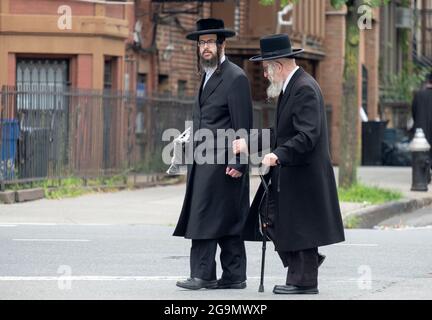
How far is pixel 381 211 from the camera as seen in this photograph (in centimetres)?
1866

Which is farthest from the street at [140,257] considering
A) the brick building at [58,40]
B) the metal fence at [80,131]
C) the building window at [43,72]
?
the brick building at [58,40]

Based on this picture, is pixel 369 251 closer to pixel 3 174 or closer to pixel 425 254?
pixel 425 254

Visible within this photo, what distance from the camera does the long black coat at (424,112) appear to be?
24297mm

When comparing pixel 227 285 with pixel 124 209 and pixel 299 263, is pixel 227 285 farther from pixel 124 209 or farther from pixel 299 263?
pixel 124 209

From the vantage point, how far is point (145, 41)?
27.0 meters

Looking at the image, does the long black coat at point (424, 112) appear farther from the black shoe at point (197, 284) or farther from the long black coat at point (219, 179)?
the black shoe at point (197, 284)

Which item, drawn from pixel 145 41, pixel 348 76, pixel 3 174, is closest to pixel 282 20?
pixel 145 41

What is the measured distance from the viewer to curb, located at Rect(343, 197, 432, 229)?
57.0 ft

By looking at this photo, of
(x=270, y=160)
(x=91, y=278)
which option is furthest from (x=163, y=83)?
(x=270, y=160)

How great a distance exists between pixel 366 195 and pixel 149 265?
8.31 meters

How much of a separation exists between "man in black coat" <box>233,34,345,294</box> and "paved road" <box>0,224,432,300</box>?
344 mm

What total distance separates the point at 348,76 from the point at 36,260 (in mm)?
9123

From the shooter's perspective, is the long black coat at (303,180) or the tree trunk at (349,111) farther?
the tree trunk at (349,111)

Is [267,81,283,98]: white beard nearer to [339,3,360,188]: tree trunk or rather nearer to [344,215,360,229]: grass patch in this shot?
[344,215,360,229]: grass patch
